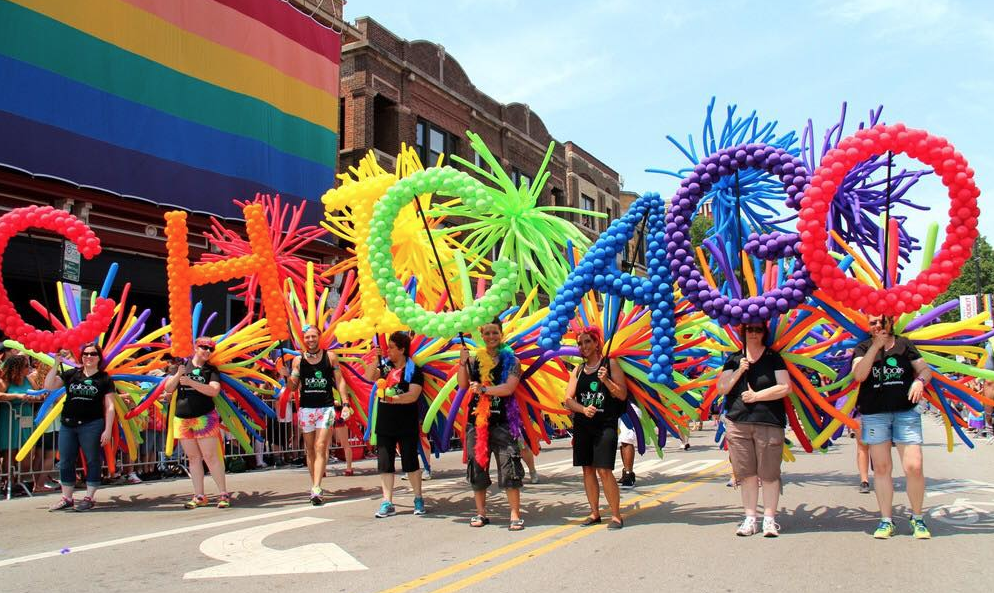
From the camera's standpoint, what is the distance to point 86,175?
13.2 meters

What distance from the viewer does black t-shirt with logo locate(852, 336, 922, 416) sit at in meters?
5.64

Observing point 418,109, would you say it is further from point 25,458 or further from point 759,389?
point 759,389

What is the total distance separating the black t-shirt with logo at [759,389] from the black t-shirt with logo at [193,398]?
503 centimetres

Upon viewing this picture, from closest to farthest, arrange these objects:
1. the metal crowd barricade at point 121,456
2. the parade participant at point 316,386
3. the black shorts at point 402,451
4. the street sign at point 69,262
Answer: the black shorts at point 402,451
the parade participant at point 316,386
the metal crowd barricade at point 121,456
the street sign at point 69,262

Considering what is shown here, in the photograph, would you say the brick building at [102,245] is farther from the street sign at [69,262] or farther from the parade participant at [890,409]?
the parade participant at [890,409]

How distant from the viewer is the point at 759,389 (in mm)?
5789

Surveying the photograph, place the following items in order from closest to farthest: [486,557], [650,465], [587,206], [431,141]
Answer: [486,557] < [650,465] < [431,141] < [587,206]

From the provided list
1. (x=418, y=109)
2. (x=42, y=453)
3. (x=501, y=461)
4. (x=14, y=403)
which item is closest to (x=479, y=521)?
(x=501, y=461)

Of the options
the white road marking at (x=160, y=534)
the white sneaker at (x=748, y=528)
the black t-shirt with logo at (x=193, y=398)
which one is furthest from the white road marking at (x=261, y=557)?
the white sneaker at (x=748, y=528)

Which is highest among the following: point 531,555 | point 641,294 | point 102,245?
point 102,245

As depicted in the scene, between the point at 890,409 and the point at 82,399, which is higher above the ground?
the point at 82,399

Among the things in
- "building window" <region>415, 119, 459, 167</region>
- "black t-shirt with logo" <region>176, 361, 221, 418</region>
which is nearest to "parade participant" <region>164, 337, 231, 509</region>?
"black t-shirt with logo" <region>176, 361, 221, 418</region>

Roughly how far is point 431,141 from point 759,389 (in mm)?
19112

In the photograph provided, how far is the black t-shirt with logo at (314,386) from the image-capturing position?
7.94 m
